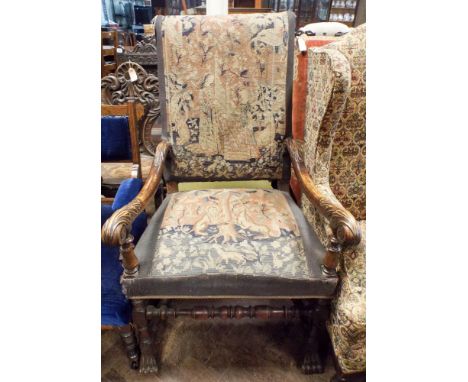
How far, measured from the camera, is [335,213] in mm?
954

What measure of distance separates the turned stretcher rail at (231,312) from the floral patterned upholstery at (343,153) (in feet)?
0.45

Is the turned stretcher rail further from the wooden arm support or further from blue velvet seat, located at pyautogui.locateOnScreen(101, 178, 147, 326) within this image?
the wooden arm support

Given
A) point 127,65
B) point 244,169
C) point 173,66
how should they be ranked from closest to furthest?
point 173,66 < point 244,169 < point 127,65

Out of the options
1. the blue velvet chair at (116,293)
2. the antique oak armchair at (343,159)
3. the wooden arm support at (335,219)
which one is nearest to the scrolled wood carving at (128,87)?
the blue velvet chair at (116,293)

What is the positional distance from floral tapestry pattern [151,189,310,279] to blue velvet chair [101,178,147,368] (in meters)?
0.18

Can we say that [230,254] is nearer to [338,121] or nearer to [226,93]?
[338,121]

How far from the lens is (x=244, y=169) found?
58.0 inches

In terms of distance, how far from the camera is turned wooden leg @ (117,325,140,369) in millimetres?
1198

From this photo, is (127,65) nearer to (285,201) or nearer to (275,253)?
(285,201)

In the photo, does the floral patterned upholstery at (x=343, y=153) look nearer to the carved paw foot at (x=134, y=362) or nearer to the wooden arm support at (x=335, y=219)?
the wooden arm support at (x=335, y=219)

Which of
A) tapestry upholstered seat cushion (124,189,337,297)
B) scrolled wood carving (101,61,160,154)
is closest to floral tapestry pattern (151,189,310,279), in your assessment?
tapestry upholstered seat cushion (124,189,337,297)

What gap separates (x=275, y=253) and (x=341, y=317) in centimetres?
28

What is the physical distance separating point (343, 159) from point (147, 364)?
113cm

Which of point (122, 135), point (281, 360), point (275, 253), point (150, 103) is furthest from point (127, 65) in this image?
Result: point (281, 360)
